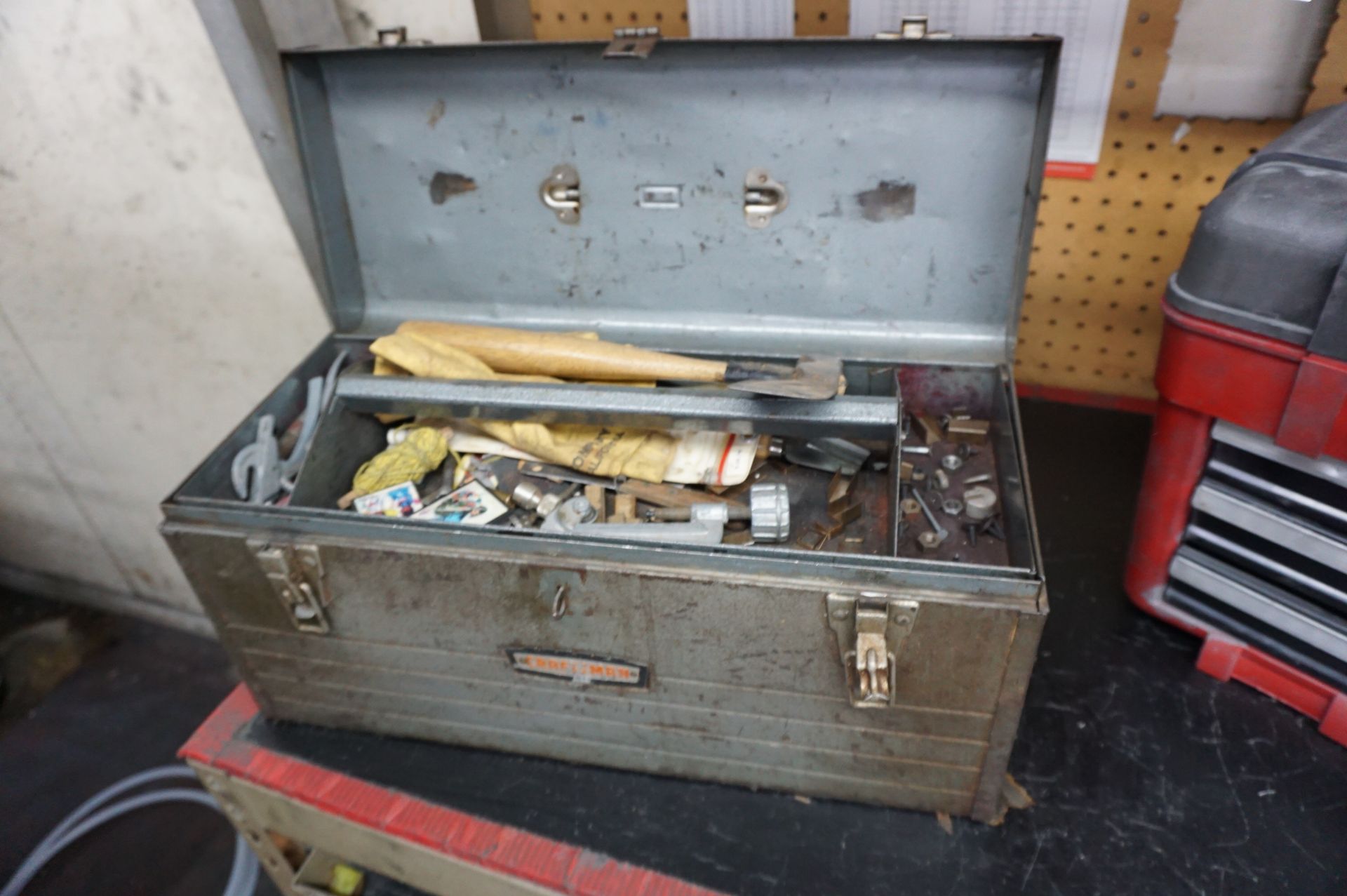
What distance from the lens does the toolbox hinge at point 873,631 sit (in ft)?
2.44

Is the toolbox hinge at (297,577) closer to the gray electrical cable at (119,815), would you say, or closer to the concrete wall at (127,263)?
the concrete wall at (127,263)

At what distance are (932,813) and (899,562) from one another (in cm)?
39

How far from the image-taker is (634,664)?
87 centimetres

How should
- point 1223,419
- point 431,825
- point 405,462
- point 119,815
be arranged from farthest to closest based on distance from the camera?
point 119,815 → point 405,462 → point 431,825 → point 1223,419

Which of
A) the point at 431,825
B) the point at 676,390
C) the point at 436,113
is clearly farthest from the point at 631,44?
the point at 431,825

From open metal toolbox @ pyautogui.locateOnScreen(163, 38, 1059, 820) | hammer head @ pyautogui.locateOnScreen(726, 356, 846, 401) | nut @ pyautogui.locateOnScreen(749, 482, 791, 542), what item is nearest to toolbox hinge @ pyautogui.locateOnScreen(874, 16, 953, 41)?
open metal toolbox @ pyautogui.locateOnScreen(163, 38, 1059, 820)

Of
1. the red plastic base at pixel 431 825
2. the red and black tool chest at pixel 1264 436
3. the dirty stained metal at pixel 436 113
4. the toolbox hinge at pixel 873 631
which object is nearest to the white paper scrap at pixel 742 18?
the dirty stained metal at pixel 436 113

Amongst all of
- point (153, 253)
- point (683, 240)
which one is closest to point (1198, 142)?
point (683, 240)

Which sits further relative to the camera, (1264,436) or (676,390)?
(676,390)

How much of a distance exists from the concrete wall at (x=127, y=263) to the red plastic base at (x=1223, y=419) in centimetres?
131

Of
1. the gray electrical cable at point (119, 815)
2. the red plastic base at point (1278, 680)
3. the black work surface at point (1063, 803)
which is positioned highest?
the red plastic base at point (1278, 680)

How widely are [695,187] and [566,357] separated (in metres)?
0.30

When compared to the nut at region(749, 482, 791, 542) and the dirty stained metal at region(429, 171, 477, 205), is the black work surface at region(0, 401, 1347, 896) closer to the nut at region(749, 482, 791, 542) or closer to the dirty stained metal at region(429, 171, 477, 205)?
the nut at region(749, 482, 791, 542)

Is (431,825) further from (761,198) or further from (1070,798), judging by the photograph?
(761,198)
